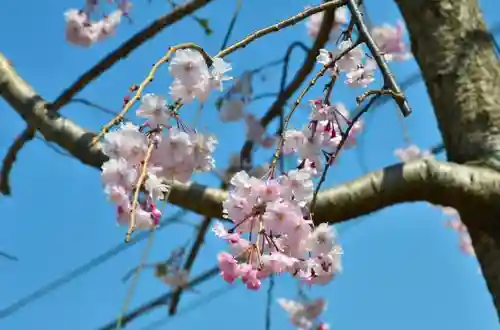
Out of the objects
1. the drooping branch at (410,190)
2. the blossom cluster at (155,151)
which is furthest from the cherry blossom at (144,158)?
the drooping branch at (410,190)

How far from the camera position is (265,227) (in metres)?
0.78

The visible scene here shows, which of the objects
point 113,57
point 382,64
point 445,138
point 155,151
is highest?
point 113,57

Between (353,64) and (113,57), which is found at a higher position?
(113,57)

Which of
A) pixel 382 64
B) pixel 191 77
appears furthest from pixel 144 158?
pixel 382 64

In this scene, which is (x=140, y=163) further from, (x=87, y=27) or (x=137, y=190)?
(x=87, y=27)

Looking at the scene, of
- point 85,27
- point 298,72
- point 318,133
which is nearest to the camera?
point 318,133

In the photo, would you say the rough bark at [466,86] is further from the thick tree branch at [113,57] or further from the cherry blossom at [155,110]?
the cherry blossom at [155,110]

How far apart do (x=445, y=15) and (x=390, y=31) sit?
1.44 metres

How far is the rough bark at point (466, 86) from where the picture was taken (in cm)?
106

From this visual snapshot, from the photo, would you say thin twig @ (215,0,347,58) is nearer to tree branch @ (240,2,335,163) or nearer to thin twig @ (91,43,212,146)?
thin twig @ (91,43,212,146)

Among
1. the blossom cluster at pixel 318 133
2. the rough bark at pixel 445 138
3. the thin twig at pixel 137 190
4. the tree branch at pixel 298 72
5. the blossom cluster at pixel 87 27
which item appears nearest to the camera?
the thin twig at pixel 137 190

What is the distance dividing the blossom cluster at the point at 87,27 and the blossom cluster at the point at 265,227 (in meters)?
1.36

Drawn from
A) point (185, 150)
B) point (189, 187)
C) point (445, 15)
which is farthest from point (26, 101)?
point (445, 15)

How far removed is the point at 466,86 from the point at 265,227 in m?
0.55
